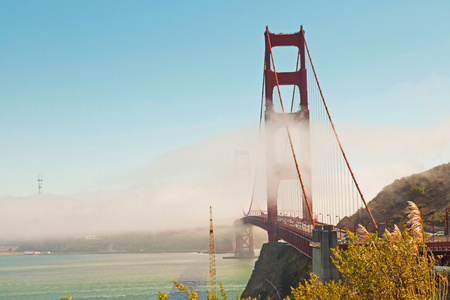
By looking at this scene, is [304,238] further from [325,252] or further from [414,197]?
[414,197]

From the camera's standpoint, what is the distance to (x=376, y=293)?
10.7 meters

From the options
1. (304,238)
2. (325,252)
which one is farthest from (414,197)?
(325,252)

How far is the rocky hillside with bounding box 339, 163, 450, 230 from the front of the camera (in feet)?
260

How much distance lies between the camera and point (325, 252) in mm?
33531

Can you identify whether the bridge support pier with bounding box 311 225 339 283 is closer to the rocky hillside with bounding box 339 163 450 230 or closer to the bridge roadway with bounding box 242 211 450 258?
the bridge roadway with bounding box 242 211 450 258

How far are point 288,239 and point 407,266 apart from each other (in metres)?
46.3

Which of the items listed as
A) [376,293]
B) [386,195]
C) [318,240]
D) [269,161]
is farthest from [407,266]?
→ [386,195]

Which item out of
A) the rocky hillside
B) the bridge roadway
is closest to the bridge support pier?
the bridge roadway

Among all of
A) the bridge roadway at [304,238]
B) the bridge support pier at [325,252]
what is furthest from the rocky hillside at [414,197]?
the bridge support pier at [325,252]

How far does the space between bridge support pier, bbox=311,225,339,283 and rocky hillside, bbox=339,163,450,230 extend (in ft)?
142

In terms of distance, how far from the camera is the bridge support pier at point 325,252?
3300 cm

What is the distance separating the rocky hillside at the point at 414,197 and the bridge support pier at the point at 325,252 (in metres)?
43.4

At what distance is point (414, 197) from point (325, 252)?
6019cm

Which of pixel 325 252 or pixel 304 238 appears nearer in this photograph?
pixel 325 252
